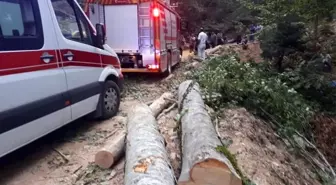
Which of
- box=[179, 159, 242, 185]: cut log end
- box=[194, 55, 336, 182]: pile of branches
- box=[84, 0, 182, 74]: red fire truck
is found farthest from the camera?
box=[84, 0, 182, 74]: red fire truck

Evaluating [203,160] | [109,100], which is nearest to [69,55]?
[109,100]

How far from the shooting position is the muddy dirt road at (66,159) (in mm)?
4066

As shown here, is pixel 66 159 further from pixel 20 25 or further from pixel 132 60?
pixel 132 60

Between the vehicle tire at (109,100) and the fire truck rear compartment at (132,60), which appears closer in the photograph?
the vehicle tire at (109,100)

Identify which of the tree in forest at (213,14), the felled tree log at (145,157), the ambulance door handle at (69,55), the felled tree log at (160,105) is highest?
the tree in forest at (213,14)

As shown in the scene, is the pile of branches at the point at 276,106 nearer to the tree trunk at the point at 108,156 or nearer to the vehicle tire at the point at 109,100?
the vehicle tire at the point at 109,100

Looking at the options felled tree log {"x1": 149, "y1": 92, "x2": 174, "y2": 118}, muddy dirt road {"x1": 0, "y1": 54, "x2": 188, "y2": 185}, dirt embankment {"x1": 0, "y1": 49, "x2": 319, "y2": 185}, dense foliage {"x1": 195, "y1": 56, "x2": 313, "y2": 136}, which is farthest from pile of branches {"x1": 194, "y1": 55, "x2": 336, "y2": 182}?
muddy dirt road {"x1": 0, "y1": 54, "x2": 188, "y2": 185}

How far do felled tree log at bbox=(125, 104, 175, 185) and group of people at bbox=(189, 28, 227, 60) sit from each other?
1200 cm

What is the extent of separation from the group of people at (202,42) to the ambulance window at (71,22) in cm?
1117

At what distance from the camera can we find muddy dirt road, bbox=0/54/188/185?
4.07 m

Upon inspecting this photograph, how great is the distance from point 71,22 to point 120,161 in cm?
224

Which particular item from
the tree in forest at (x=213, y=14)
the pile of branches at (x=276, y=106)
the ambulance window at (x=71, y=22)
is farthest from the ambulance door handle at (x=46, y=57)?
the tree in forest at (x=213, y=14)

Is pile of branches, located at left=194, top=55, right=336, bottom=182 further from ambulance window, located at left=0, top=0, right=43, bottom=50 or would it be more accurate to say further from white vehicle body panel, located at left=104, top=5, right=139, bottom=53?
ambulance window, located at left=0, top=0, right=43, bottom=50

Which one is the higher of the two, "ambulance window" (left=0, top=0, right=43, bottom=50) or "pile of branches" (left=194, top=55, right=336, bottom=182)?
"ambulance window" (left=0, top=0, right=43, bottom=50)
